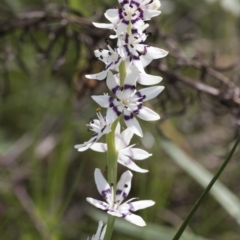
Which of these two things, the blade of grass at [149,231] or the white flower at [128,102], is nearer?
the white flower at [128,102]

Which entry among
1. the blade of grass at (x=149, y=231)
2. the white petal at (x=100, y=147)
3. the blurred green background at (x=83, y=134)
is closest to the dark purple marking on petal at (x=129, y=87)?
the white petal at (x=100, y=147)

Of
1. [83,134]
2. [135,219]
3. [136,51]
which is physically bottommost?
[135,219]

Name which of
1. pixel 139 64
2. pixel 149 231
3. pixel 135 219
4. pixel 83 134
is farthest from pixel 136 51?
pixel 83 134

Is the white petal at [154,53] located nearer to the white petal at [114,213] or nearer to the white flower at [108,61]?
the white flower at [108,61]

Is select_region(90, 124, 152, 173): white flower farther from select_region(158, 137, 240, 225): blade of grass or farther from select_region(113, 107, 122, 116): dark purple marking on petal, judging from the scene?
select_region(158, 137, 240, 225): blade of grass

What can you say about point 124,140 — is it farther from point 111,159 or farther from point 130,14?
point 130,14

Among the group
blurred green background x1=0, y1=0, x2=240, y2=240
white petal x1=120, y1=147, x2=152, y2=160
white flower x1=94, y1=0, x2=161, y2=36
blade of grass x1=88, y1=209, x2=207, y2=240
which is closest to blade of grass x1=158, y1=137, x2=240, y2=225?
blurred green background x1=0, y1=0, x2=240, y2=240

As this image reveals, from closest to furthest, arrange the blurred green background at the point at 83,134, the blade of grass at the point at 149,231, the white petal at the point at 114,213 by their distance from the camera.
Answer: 1. the white petal at the point at 114,213
2. the blade of grass at the point at 149,231
3. the blurred green background at the point at 83,134
